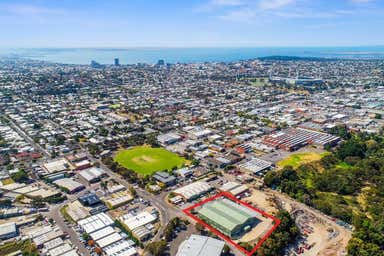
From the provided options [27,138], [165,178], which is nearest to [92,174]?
[165,178]

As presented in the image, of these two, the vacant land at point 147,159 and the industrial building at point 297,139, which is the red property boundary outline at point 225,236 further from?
the industrial building at point 297,139

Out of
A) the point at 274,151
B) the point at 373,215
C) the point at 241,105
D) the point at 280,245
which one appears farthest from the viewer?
the point at 241,105

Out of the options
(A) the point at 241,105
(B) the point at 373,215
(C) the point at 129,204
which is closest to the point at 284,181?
(B) the point at 373,215

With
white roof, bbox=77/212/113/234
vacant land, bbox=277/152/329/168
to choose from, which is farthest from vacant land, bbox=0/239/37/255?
vacant land, bbox=277/152/329/168

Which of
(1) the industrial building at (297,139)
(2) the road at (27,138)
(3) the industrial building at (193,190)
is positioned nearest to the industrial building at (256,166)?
(3) the industrial building at (193,190)

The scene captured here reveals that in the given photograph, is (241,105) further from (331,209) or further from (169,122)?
(331,209)

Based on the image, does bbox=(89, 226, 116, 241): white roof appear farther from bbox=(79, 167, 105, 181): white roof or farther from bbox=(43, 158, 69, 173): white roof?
bbox=(43, 158, 69, 173): white roof

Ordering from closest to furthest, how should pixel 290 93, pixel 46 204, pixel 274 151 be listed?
1. pixel 46 204
2. pixel 274 151
3. pixel 290 93
